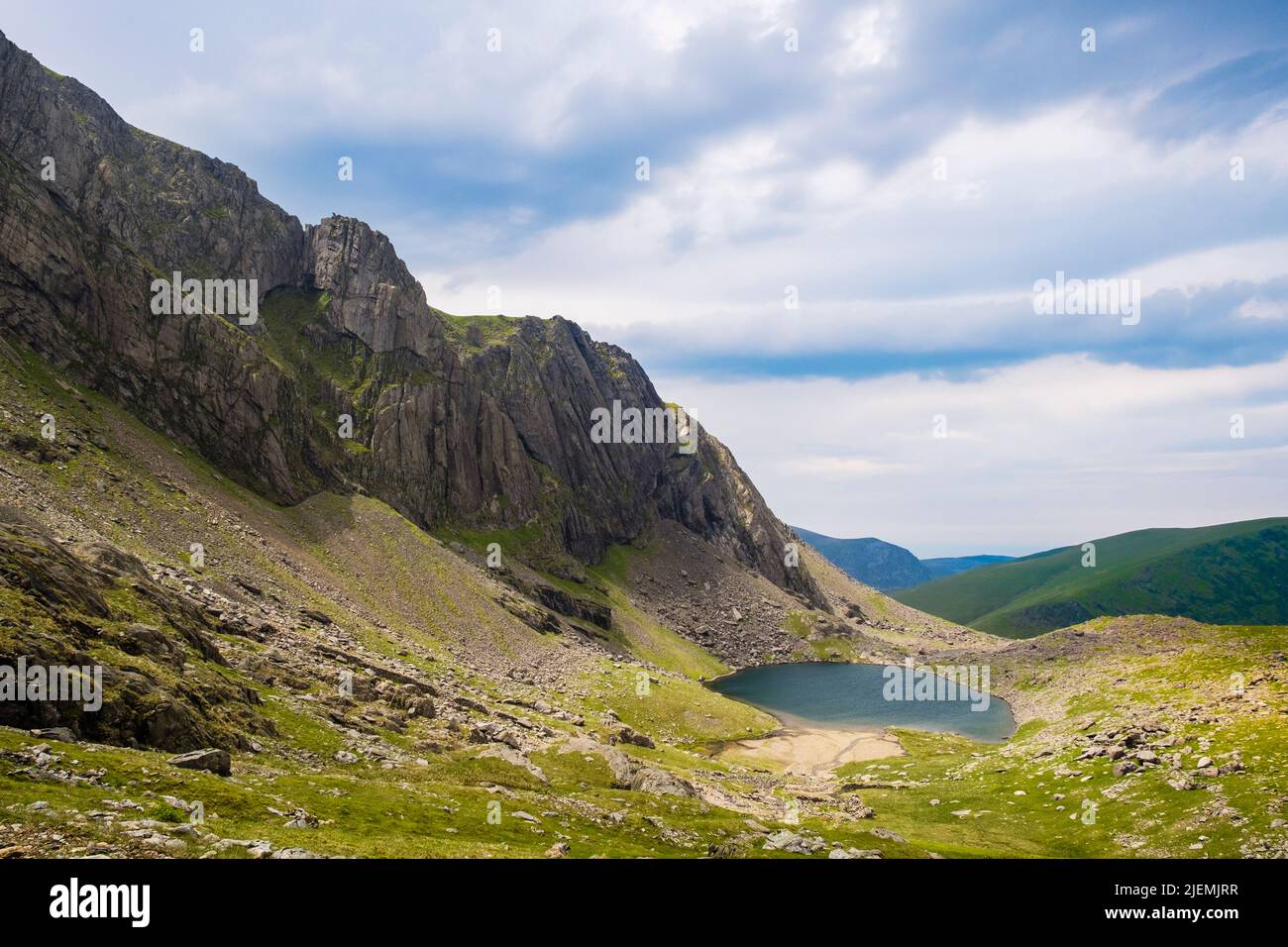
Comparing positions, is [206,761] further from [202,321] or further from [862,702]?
[862,702]

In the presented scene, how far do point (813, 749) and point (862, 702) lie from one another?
163 ft

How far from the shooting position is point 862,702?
156 meters

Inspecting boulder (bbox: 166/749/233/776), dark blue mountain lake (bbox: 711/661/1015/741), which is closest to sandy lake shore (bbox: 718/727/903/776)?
dark blue mountain lake (bbox: 711/661/1015/741)

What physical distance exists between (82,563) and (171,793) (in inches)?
1291

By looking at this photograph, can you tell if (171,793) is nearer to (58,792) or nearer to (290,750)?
(58,792)

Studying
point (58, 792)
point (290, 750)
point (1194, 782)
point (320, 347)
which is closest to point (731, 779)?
point (1194, 782)

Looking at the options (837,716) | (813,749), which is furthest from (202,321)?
(837,716)

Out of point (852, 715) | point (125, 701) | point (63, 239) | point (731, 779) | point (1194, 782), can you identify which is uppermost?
point (63, 239)

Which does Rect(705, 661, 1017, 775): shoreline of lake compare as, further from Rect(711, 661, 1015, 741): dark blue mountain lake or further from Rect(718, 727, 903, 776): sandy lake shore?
Rect(718, 727, 903, 776): sandy lake shore

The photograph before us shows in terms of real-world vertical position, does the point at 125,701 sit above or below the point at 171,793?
above

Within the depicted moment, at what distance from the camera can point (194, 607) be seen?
62875 millimetres

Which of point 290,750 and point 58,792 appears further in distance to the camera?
point 290,750

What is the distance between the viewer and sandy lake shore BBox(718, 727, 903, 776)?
340 ft

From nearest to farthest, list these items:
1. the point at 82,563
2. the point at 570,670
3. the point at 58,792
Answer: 1. the point at 58,792
2. the point at 82,563
3. the point at 570,670
